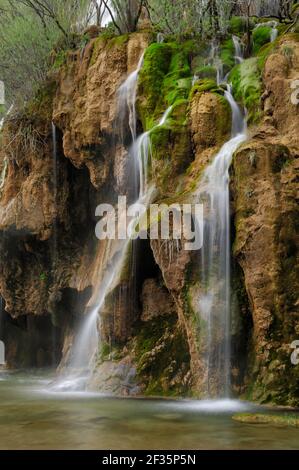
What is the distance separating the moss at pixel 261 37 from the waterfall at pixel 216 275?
538cm

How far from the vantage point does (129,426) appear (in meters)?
7.91

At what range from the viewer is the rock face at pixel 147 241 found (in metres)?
10.1

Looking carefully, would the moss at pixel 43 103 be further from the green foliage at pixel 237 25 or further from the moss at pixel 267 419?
the moss at pixel 267 419

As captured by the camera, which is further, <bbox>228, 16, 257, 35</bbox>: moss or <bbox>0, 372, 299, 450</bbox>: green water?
<bbox>228, 16, 257, 35</bbox>: moss

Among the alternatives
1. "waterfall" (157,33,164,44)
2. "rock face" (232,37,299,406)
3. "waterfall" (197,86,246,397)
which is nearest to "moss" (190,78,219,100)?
"waterfall" (197,86,246,397)

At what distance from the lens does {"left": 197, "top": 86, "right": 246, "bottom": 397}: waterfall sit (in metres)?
10.4

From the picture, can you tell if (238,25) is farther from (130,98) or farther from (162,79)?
(130,98)

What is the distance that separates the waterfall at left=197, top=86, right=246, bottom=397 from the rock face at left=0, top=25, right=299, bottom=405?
0.57 feet

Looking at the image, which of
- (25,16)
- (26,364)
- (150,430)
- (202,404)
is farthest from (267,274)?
(25,16)

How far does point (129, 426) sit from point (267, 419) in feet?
6.59

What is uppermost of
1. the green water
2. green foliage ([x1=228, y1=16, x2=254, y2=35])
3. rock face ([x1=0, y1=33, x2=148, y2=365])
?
green foliage ([x1=228, y1=16, x2=254, y2=35])

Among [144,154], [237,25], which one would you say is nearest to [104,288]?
[144,154]

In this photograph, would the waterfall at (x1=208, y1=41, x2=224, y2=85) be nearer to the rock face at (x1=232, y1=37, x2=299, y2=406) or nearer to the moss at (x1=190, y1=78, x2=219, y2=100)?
the moss at (x1=190, y1=78, x2=219, y2=100)

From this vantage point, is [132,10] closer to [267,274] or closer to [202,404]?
[267,274]
